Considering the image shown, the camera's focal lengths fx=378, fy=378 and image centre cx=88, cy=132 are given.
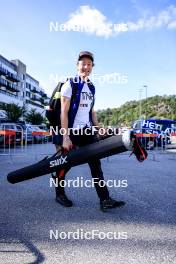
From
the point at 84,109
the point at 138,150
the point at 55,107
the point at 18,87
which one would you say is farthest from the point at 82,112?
the point at 18,87

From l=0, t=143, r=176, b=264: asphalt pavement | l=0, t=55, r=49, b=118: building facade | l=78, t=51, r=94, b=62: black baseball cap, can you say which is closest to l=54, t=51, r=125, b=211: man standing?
l=78, t=51, r=94, b=62: black baseball cap

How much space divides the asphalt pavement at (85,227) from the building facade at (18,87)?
72.5 metres

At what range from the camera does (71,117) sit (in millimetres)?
4543

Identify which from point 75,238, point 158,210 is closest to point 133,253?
point 75,238

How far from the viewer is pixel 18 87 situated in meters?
97.9

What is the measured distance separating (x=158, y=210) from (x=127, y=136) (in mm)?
1523

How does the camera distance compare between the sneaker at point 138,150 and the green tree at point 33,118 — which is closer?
Answer: the sneaker at point 138,150

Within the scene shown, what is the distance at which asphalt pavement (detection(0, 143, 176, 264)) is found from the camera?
2.98m

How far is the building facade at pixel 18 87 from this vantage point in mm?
84537

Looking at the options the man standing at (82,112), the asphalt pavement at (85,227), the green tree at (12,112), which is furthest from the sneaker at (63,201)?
the green tree at (12,112)

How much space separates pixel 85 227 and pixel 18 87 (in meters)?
96.6

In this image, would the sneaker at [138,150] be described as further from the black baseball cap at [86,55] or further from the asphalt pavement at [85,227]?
the black baseball cap at [86,55]

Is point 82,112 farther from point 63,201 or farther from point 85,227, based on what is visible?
point 85,227

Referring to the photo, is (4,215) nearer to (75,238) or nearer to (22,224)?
(22,224)
